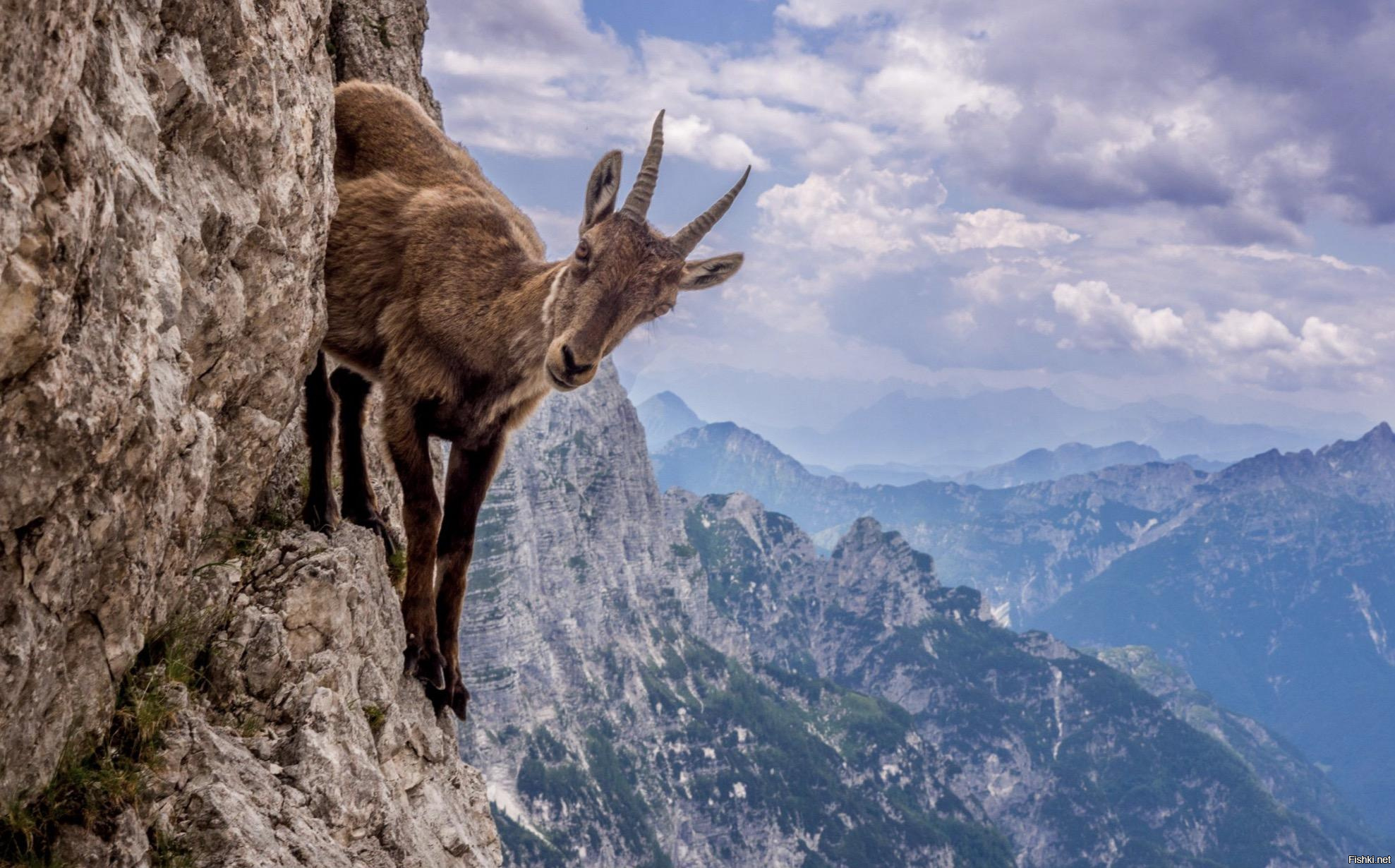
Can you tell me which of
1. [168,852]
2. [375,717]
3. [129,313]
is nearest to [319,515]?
[375,717]

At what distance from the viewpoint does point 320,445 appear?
13039 mm

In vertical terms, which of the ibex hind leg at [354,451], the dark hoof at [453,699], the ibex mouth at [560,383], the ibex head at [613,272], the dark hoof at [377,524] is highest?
the ibex head at [613,272]

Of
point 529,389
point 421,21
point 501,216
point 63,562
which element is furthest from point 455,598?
point 421,21

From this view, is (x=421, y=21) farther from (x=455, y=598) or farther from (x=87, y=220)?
(x=87, y=220)

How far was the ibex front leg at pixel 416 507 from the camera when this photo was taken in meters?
12.0

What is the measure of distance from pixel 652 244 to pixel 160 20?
238 inches

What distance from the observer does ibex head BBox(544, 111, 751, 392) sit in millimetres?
11586

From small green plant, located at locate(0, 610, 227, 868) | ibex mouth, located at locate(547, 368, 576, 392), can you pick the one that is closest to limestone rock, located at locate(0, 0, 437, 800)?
small green plant, located at locate(0, 610, 227, 868)

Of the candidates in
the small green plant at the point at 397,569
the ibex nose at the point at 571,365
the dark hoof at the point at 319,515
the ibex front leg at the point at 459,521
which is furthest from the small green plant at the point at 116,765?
the small green plant at the point at 397,569

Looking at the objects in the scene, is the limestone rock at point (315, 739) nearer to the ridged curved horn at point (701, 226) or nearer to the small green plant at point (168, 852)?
the small green plant at point (168, 852)

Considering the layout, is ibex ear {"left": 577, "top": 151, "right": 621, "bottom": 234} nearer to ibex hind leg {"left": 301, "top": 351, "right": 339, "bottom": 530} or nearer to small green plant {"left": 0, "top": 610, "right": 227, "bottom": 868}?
ibex hind leg {"left": 301, "top": 351, "right": 339, "bottom": 530}

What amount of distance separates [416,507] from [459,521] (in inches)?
33.7

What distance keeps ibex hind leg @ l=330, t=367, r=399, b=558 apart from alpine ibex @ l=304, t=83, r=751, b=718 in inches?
1.2

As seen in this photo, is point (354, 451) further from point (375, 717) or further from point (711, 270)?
point (711, 270)
